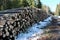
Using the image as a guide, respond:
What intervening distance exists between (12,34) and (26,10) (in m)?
1.96

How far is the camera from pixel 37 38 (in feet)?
14.4

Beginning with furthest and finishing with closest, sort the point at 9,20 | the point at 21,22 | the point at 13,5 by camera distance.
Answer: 1. the point at 13,5
2. the point at 21,22
3. the point at 9,20

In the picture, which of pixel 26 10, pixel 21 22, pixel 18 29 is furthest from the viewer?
pixel 26 10

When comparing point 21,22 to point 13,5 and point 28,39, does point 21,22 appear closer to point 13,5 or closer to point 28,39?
point 28,39

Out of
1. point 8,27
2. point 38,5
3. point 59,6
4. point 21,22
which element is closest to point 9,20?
point 8,27

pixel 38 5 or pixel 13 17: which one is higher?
pixel 13 17

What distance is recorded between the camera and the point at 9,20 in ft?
15.3

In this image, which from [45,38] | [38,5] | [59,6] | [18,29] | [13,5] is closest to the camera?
[45,38]

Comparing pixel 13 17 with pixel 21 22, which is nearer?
pixel 13 17

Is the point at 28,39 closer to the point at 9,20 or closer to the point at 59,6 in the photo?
the point at 9,20

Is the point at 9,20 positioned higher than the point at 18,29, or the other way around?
the point at 9,20

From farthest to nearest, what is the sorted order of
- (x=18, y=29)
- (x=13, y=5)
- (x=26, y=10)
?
(x=13, y=5)
(x=26, y=10)
(x=18, y=29)

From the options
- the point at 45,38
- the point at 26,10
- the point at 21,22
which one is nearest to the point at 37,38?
the point at 45,38

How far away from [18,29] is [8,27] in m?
1.05
